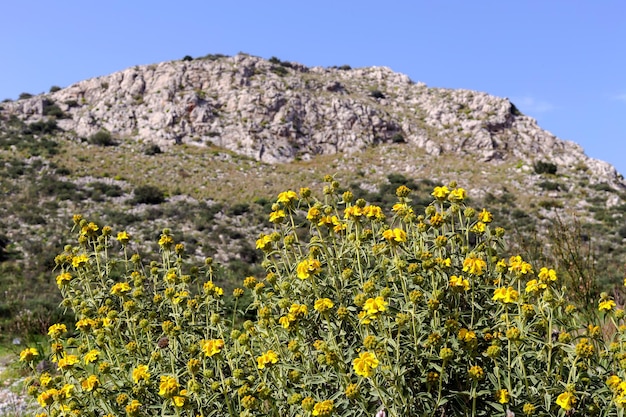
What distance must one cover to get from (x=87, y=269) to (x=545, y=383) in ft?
10.7

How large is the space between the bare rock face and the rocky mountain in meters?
0.14

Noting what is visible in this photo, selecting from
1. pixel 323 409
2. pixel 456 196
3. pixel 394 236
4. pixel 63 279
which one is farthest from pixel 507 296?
pixel 63 279

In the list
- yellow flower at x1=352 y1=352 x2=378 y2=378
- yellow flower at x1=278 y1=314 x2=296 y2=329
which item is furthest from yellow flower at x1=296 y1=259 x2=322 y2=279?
yellow flower at x1=352 y1=352 x2=378 y2=378

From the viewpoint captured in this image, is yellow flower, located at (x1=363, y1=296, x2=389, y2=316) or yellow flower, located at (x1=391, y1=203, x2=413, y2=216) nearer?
yellow flower, located at (x1=363, y1=296, x2=389, y2=316)

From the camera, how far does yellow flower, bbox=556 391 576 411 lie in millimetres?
2250

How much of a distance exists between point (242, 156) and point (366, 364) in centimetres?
3858

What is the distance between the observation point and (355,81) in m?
58.9

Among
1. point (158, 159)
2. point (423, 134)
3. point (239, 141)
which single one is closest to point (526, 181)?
point (423, 134)

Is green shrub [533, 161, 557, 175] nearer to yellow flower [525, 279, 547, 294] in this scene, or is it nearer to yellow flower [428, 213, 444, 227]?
yellow flower [428, 213, 444, 227]

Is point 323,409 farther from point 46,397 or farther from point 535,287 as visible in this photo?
point 46,397

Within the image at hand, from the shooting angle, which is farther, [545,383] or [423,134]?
[423,134]

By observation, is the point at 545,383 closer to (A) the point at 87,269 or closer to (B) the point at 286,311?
(B) the point at 286,311

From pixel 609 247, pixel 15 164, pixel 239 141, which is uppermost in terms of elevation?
pixel 239 141

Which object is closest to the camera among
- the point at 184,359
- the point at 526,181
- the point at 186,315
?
the point at 184,359
